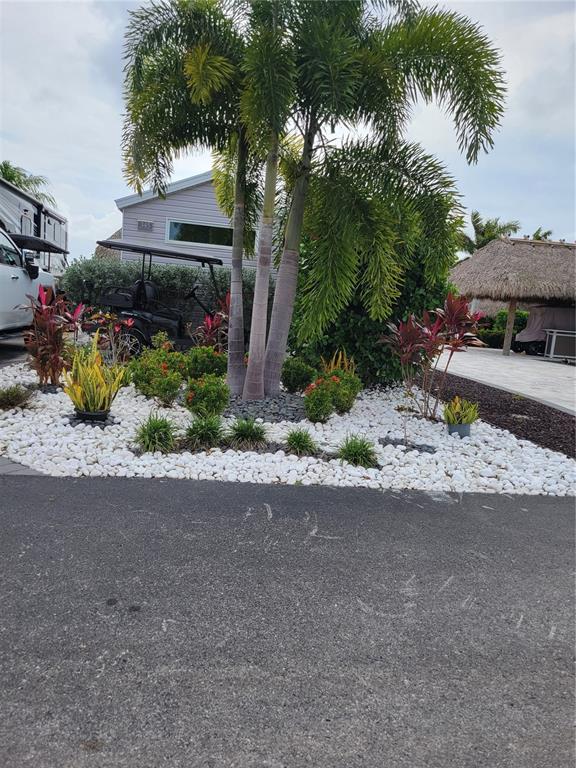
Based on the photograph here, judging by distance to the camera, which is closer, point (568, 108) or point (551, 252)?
point (568, 108)

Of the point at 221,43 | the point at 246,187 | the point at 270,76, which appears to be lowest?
the point at 246,187

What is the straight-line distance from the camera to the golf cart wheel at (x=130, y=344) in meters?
7.75

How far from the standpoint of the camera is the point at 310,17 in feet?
17.8

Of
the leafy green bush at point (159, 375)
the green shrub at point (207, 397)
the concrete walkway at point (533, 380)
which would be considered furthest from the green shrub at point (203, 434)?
the concrete walkway at point (533, 380)

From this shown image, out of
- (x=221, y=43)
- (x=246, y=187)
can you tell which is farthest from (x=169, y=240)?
(x=221, y=43)

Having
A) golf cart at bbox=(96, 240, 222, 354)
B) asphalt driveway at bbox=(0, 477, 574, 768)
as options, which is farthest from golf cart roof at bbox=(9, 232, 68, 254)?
asphalt driveway at bbox=(0, 477, 574, 768)

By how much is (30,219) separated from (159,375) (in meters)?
9.73

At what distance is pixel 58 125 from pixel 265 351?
4867 mm

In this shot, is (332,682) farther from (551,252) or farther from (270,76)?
(551,252)

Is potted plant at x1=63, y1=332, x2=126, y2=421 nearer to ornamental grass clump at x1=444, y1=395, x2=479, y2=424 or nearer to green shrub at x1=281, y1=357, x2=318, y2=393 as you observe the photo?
green shrub at x1=281, y1=357, x2=318, y2=393

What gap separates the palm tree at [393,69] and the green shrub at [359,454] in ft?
10.8

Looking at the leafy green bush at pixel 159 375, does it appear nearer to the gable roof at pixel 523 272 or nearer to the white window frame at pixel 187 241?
the white window frame at pixel 187 241

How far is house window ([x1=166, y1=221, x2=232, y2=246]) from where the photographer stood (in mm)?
14875

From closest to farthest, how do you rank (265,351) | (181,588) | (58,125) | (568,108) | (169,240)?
(181,588)
(568,108)
(265,351)
(58,125)
(169,240)
